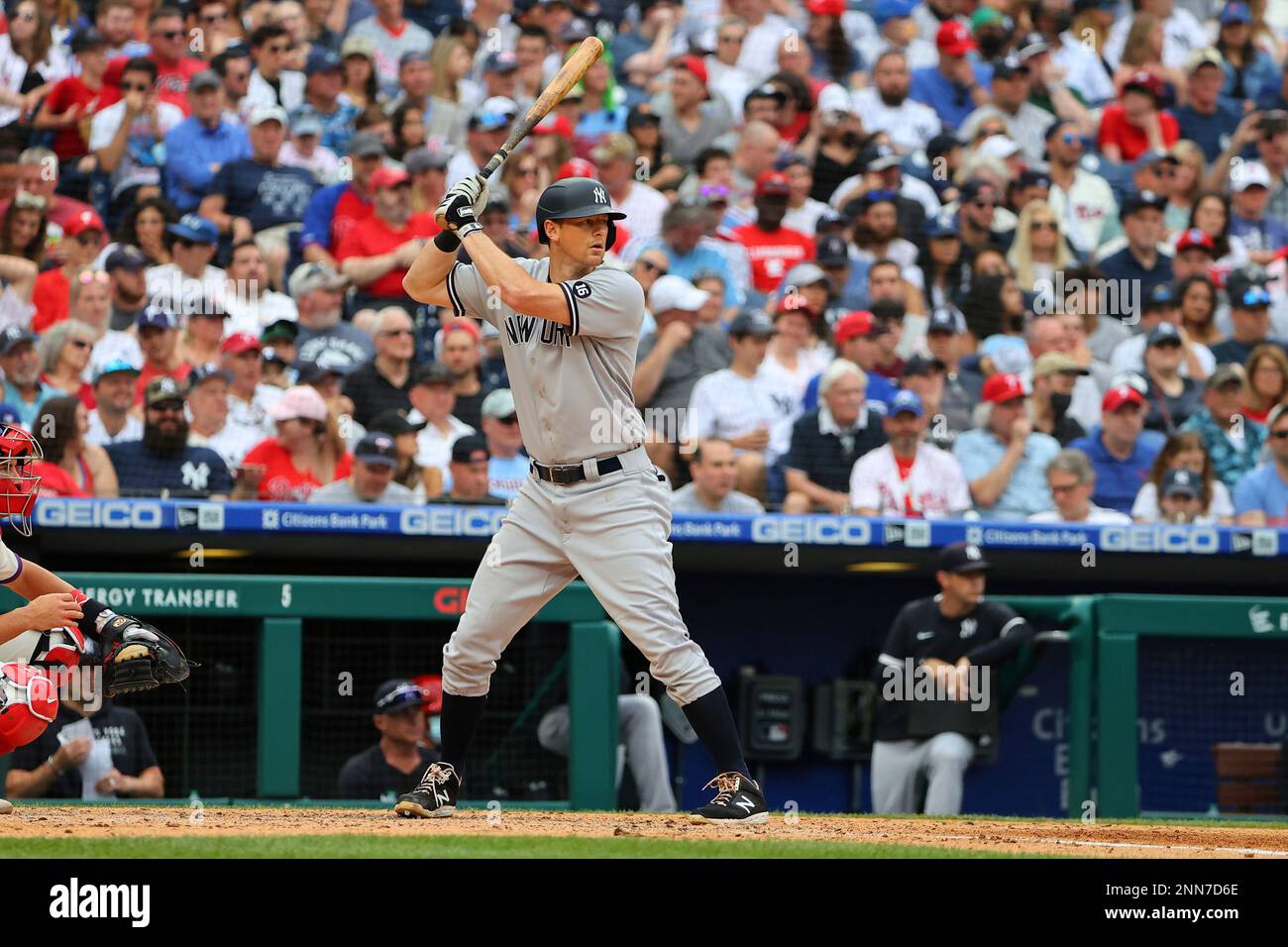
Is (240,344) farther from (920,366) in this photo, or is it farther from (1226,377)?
(1226,377)

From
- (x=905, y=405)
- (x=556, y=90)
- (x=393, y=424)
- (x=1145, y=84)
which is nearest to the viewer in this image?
(x=556, y=90)

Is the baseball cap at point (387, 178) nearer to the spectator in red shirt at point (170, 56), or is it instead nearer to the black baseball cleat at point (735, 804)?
the spectator in red shirt at point (170, 56)

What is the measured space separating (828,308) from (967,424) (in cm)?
111

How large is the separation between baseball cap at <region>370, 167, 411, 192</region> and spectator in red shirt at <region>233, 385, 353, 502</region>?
1.90m

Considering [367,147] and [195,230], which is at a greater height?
[367,147]

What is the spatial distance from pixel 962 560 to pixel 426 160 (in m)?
3.95

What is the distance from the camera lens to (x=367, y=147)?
10.5 metres

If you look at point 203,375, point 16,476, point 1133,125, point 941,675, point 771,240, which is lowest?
point 941,675

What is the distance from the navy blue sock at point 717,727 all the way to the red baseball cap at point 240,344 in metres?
4.23

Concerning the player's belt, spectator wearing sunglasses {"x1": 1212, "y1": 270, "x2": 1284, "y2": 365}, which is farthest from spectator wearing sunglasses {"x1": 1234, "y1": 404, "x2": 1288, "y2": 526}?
the player's belt

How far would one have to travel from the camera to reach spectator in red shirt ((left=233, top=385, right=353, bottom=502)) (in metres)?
8.59

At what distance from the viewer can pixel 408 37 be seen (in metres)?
12.2

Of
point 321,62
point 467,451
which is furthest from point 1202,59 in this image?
point 467,451

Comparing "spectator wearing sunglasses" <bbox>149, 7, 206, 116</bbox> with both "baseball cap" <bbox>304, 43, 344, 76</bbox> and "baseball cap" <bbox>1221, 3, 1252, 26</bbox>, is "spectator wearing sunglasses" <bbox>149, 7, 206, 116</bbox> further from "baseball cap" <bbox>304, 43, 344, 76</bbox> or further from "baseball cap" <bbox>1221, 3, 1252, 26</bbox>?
"baseball cap" <bbox>1221, 3, 1252, 26</bbox>
